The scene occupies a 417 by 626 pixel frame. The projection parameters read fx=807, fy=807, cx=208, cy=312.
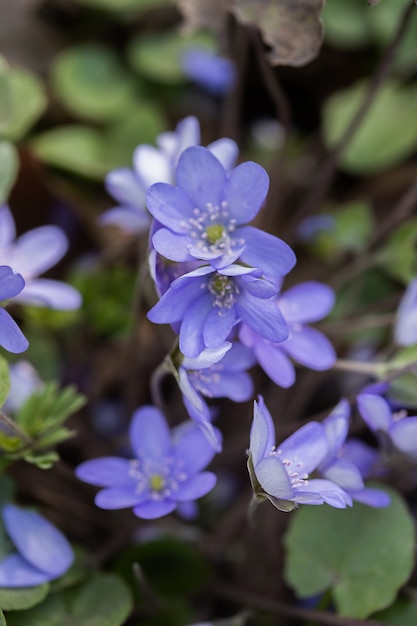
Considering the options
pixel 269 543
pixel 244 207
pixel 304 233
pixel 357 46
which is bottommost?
pixel 269 543

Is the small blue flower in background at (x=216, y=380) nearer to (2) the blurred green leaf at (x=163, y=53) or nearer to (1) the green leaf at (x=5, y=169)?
(1) the green leaf at (x=5, y=169)

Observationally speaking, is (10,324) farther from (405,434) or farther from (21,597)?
(405,434)

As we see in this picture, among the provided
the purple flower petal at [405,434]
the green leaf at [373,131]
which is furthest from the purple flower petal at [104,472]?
the green leaf at [373,131]

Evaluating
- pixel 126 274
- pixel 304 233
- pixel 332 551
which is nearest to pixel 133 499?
pixel 332 551

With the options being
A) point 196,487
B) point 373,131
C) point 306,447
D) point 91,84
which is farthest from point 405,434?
point 91,84

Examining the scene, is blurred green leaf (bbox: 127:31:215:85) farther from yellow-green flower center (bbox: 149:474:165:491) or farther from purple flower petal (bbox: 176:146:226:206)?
yellow-green flower center (bbox: 149:474:165:491)

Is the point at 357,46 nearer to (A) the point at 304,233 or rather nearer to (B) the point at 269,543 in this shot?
(A) the point at 304,233
